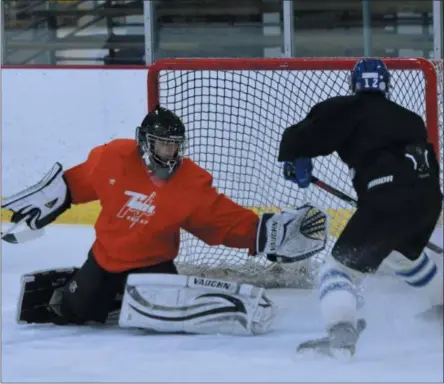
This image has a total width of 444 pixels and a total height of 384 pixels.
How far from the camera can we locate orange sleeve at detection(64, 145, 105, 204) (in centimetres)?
361

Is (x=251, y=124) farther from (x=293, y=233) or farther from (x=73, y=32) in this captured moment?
(x=73, y=32)

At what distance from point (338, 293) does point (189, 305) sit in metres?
0.54

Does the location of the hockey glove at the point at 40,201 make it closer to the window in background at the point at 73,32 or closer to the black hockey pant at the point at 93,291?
the black hockey pant at the point at 93,291

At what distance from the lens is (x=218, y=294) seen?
3459 mm

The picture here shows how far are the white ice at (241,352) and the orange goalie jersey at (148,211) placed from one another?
9.9 inches

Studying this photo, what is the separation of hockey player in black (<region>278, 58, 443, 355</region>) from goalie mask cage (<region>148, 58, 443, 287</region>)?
0.77 metres

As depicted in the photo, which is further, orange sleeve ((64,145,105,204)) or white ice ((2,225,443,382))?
orange sleeve ((64,145,105,204))

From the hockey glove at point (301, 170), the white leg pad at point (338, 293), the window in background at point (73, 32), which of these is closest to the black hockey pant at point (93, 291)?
the hockey glove at point (301, 170)

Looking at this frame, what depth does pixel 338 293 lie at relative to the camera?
10.2 ft

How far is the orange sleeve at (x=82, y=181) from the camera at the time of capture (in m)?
3.61

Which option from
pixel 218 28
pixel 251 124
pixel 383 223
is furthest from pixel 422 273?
pixel 218 28

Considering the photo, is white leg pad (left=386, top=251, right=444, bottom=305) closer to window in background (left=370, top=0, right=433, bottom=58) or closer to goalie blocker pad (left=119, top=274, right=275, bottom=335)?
goalie blocker pad (left=119, top=274, right=275, bottom=335)

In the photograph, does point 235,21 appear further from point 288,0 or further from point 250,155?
point 250,155

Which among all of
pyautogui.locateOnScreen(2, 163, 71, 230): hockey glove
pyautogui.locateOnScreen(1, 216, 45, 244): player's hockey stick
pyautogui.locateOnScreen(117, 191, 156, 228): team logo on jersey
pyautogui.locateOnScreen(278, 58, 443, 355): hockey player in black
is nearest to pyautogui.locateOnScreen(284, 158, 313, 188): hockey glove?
pyautogui.locateOnScreen(278, 58, 443, 355): hockey player in black
